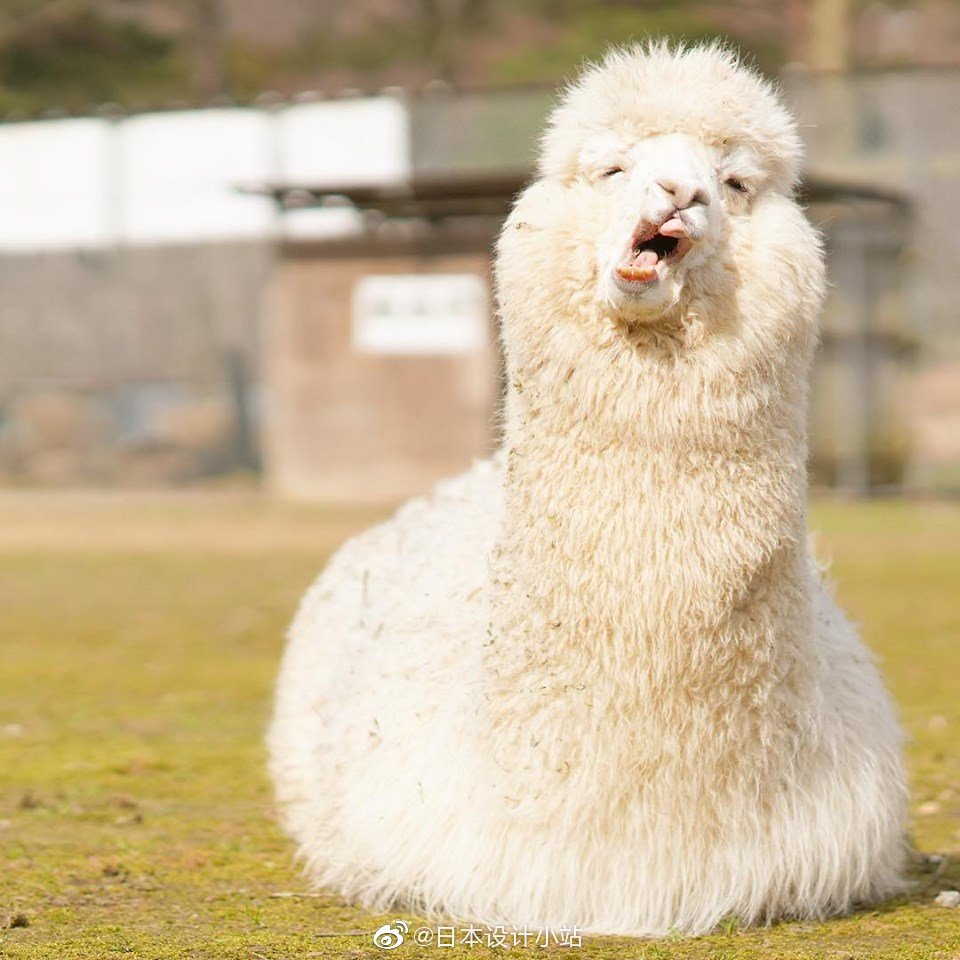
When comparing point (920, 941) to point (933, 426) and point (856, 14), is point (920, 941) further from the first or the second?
point (856, 14)

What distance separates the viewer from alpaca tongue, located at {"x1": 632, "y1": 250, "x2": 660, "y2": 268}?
363 centimetres

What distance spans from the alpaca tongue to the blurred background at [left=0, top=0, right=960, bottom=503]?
26.7 ft

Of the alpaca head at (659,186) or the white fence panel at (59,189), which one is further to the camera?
the white fence panel at (59,189)

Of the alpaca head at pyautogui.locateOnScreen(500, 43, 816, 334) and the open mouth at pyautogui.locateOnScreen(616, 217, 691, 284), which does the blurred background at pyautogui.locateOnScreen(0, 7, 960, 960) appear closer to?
the alpaca head at pyautogui.locateOnScreen(500, 43, 816, 334)

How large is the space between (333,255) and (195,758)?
14.9 meters

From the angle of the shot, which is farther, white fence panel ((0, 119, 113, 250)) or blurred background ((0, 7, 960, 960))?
white fence panel ((0, 119, 113, 250))

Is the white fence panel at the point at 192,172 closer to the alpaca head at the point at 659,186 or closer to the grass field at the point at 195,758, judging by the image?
the grass field at the point at 195,758

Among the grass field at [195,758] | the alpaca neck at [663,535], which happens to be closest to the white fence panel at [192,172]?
the grass field at [195,758]

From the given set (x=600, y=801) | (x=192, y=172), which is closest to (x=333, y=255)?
(x=192, y=172)

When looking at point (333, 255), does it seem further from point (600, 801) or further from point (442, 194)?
point (600, 801)

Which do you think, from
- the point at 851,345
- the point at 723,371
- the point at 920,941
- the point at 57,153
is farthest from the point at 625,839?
the point at 57,153

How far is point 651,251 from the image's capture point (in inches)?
144

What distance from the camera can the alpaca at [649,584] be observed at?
3729mm

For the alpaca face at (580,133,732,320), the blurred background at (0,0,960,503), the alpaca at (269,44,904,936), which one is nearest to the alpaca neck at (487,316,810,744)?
the alpaca at (269,44,904,936)
